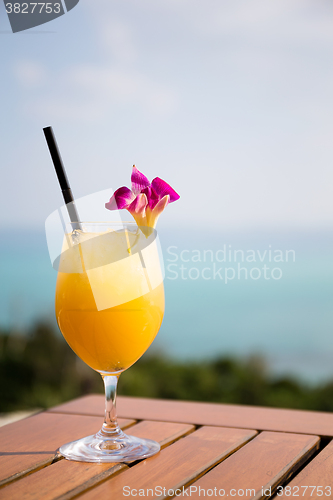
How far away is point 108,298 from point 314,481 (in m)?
0.44

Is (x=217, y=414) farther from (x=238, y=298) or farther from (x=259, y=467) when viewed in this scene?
(x=238, y=298)

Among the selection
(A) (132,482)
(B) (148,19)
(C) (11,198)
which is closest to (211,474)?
(A) (132,482)

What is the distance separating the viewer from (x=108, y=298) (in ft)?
2.84

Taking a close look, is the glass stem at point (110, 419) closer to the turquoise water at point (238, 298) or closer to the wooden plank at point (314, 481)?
the wooden plank at point (314, 481)

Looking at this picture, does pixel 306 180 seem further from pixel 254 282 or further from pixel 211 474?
pixel 211 474

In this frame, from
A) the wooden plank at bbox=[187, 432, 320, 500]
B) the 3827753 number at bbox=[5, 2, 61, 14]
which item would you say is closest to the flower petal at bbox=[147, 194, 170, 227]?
the wooden plank at bbox=[187, 432, 320, 500]

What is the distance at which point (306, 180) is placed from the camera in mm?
5164

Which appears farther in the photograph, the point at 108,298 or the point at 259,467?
the point at 108,298

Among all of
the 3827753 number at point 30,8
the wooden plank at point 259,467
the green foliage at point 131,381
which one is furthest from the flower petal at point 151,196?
the green foliage at point 131,381

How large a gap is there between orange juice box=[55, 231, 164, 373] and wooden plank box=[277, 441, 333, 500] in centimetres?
35

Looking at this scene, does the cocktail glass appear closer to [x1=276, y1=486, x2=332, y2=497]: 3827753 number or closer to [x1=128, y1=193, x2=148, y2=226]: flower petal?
[x1=128, y1=193, x2=148, y2=226]: flower petal

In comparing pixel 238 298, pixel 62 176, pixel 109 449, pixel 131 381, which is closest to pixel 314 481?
pixel 109 449

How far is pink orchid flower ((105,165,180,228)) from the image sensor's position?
83 cm

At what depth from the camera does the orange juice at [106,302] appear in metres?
0.86
